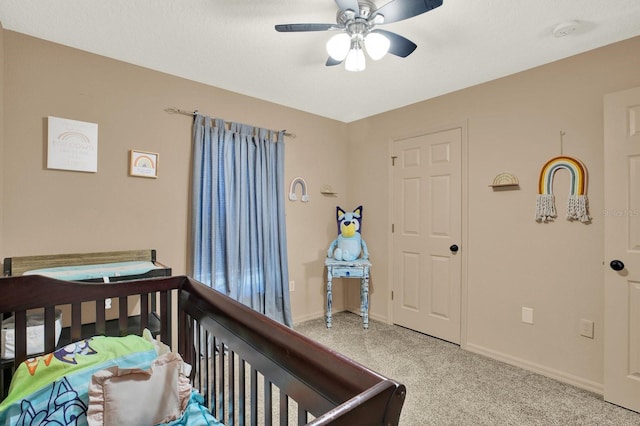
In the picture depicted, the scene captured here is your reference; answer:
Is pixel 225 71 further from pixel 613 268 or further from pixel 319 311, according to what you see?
pixel 613 268

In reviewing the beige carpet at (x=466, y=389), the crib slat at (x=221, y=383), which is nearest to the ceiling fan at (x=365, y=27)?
the crib slat at (x=221, y=383)

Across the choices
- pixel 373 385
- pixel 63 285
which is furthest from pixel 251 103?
pixel 373 385

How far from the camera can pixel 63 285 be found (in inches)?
54.9

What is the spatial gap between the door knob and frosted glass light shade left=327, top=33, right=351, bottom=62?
2064 millimetres

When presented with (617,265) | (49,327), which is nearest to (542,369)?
(617,265)

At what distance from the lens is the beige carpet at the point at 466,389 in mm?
1871

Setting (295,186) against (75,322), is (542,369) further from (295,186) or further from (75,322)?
(75,322)

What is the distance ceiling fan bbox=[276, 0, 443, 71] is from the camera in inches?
57.9

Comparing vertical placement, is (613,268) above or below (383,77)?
below

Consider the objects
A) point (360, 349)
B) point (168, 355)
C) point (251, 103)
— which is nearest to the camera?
point (168, 355)

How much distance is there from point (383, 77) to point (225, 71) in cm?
125

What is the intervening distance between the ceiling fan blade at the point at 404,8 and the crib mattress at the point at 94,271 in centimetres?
195

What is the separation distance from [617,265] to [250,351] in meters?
2.26

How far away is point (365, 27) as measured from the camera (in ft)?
5.55
